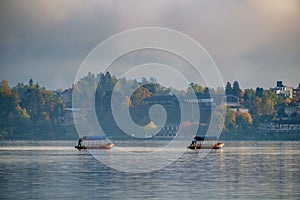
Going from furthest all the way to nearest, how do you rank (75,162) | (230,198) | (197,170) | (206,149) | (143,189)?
(206,149), (75,162), (197,170), (143,189), (230,198)

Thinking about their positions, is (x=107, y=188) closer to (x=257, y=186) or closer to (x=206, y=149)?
(x=257, y=186)

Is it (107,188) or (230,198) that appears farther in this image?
(107,188)

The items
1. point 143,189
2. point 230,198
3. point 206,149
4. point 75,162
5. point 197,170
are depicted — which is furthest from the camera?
point 206,149

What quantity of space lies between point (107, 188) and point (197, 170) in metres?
21.2

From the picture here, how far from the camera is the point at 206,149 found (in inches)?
6191

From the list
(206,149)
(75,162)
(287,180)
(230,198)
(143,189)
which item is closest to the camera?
(230,198)

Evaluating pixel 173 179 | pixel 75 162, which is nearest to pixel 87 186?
pixel 173 179

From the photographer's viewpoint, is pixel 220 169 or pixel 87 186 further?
pixel 220 169

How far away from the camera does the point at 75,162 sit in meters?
107

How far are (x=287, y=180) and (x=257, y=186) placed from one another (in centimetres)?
596

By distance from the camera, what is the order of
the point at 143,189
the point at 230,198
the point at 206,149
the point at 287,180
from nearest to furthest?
the point at 230,198 < the point at 143,189 < the point at 287,180 < the point at 206,149

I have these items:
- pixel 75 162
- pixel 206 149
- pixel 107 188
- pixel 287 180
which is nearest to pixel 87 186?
pixel 107 188

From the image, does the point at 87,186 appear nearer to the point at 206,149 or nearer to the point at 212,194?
the point at 212,194

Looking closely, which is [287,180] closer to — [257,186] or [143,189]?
[257,186]
